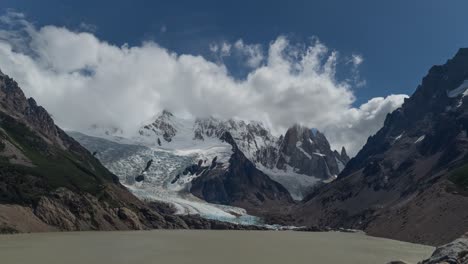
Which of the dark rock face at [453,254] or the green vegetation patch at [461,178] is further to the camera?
the green vegetation patch at [461,178]

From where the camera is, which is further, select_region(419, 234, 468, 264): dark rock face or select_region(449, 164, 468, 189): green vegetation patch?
select_region(449, 164, 468, 189): green vegetation patch

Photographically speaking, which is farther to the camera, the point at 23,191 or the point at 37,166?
the point at 37,166

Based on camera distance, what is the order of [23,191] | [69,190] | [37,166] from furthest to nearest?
[37,166] < [69,190] < [23,191]

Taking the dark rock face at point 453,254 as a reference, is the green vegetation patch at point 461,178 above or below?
above

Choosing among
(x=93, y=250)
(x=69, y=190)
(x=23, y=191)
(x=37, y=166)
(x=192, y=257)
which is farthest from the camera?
(x=37, y=166)

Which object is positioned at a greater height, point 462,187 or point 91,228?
point 462,187

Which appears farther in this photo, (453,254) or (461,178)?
(461,178)

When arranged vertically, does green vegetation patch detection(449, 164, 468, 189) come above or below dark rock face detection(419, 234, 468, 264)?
above

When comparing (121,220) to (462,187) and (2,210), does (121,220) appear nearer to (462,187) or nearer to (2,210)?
(2,210)

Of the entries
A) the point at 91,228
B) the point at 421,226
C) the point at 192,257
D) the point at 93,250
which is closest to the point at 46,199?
the point at 91,228

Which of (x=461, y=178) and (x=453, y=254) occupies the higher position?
(x=461, y=178)

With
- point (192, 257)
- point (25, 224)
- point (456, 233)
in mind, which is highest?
point (456, 233)
